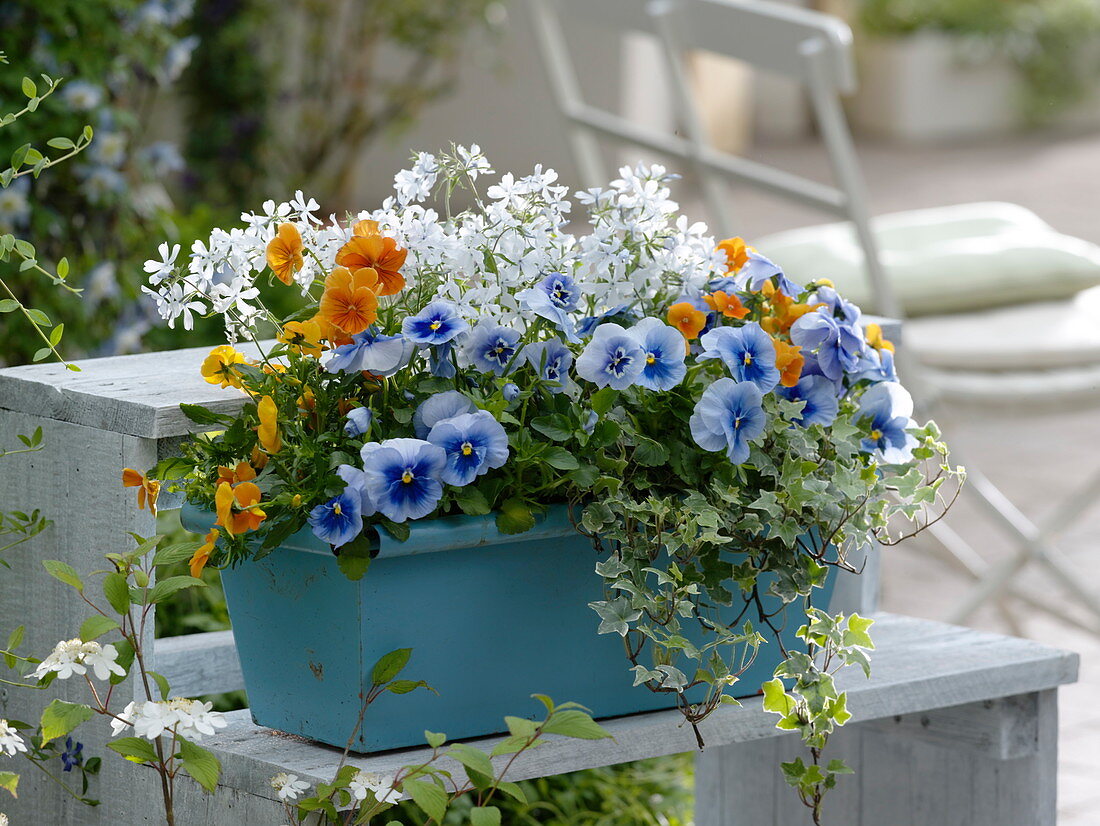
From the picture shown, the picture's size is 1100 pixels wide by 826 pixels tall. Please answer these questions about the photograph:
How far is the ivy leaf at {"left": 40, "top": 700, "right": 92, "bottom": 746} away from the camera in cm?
102

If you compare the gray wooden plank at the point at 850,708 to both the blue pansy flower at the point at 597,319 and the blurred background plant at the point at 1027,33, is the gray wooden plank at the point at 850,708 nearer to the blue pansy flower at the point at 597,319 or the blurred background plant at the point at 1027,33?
the blue pansy flower at the point at 597,319

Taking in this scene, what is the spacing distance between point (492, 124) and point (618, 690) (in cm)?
767

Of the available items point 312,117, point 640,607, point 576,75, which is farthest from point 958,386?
point 576,75

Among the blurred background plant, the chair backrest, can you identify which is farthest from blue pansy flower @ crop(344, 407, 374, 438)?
the blurred background plant

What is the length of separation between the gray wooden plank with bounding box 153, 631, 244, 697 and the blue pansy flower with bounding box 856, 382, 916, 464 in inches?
24.3

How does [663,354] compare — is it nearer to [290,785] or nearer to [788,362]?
[788,362]

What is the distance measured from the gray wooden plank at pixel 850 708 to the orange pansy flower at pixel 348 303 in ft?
0.98

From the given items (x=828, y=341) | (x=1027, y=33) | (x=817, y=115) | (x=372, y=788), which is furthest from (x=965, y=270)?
(x=1027, y=33)

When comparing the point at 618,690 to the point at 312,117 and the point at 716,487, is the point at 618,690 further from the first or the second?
the point at 312,117

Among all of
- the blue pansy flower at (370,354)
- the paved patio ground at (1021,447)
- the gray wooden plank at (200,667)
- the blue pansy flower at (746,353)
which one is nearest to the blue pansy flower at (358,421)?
the blue pansy flower at (370,354)

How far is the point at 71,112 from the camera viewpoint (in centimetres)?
249

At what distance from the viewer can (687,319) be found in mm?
1153

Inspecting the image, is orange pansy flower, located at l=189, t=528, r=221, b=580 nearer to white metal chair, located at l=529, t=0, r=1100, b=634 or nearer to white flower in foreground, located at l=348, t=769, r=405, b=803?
white flower in foreground, located at l=348, t=769, r=405, b=803

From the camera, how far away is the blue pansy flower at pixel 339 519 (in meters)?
0.99
